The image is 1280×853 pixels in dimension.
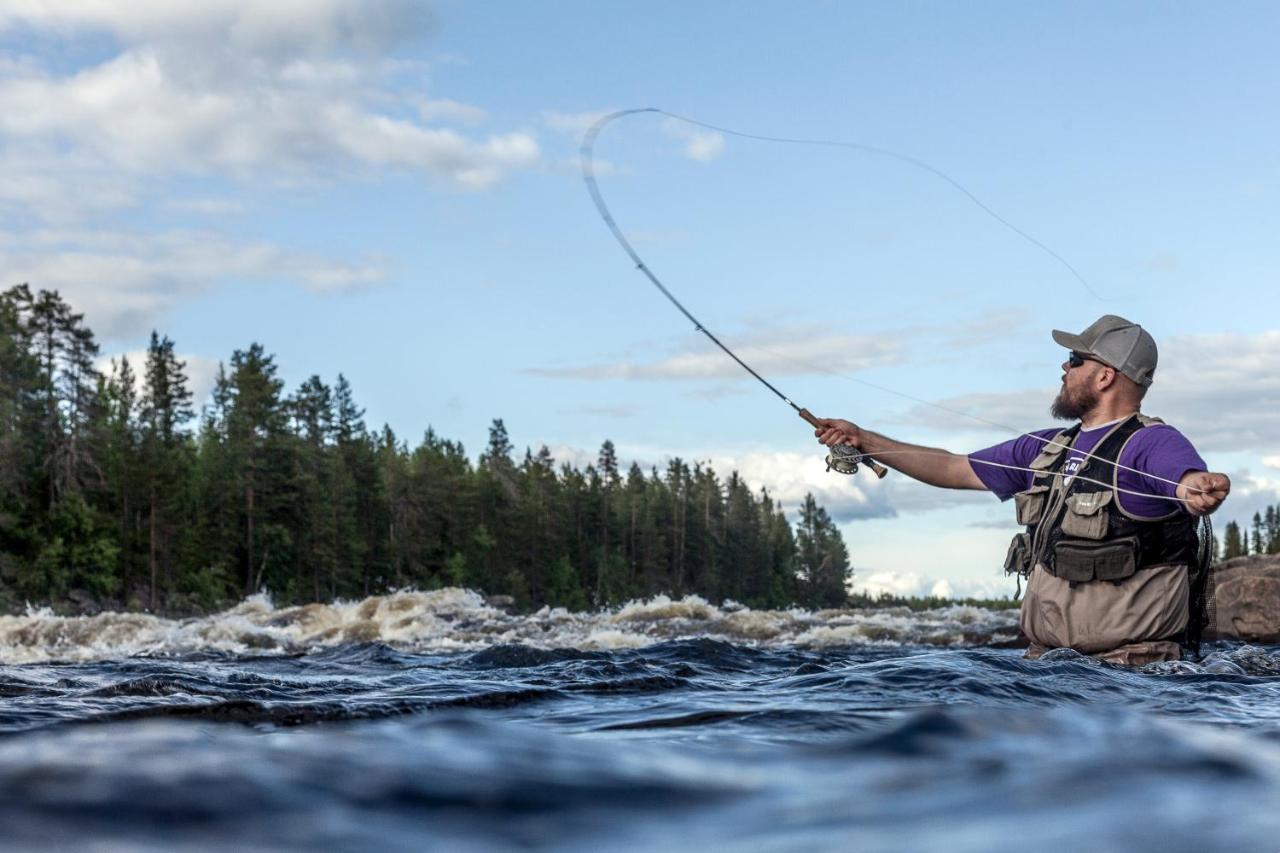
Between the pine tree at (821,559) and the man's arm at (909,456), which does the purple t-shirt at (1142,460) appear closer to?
the man's arm at (909,456)

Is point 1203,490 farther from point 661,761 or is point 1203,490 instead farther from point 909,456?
point 661,761

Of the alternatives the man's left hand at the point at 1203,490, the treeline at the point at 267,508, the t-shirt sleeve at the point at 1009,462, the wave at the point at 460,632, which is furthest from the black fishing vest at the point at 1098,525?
the treeline at the point at 267,508

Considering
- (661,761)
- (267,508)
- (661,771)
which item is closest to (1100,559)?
(661,761)

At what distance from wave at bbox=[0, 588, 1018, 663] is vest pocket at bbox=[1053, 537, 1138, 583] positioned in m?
7.25

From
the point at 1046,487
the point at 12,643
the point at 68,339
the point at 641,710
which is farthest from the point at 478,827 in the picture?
the point at 68,339

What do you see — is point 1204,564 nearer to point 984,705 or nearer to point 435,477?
point 984,705

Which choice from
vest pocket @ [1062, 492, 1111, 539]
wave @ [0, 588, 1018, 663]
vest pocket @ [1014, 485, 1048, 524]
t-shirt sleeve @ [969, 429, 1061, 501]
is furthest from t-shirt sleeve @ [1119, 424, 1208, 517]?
wave @ [0, 588, 1018, 663]

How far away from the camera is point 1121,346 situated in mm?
6992

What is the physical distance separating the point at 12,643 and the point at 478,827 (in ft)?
59.3

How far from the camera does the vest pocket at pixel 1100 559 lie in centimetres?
676

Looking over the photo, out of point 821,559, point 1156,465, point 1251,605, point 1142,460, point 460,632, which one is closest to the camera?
point 1156,465

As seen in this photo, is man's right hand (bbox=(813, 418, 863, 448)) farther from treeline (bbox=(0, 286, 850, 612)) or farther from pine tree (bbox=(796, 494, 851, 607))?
pine tree (bbox=(796, 494, 851, 607))

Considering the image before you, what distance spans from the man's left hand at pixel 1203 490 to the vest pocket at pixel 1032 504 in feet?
3.04

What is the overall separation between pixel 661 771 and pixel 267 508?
6506 centimetres
